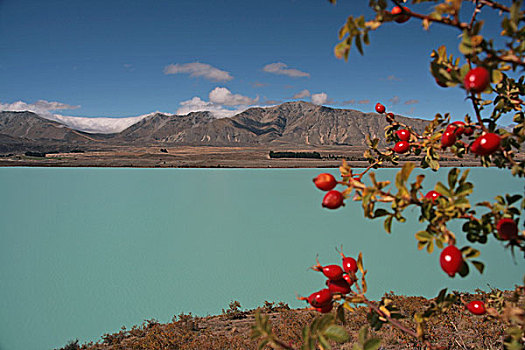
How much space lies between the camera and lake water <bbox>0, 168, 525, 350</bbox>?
886 cm

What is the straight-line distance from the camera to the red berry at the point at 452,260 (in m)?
1.06

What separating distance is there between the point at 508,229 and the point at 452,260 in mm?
233

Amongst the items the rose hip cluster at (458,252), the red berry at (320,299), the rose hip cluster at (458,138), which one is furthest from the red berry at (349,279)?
the rose hip cluster at (458,138)

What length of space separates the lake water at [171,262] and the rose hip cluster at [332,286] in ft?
25.4

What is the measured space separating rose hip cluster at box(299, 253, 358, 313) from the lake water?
7.73 m

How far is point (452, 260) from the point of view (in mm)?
1067

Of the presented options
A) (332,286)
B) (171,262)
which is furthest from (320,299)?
(171,262)

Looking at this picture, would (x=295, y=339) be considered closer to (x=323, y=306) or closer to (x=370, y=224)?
(x=323, y=306)

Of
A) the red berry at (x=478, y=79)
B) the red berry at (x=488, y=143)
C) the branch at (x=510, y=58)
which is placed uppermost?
the branch at (x=510, y=58)

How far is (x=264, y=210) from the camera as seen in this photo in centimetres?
2069

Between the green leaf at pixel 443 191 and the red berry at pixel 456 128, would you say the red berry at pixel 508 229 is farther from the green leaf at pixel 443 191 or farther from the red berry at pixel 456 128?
the red berry at pixel 456 128

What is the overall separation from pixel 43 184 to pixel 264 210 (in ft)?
78.5

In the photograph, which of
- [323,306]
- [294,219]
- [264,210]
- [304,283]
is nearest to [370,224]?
[294,219]

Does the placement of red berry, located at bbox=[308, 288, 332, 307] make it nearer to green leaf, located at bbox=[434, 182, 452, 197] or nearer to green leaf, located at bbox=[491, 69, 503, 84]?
green leaf, located at bbox=[434, 182, 452, 197]
